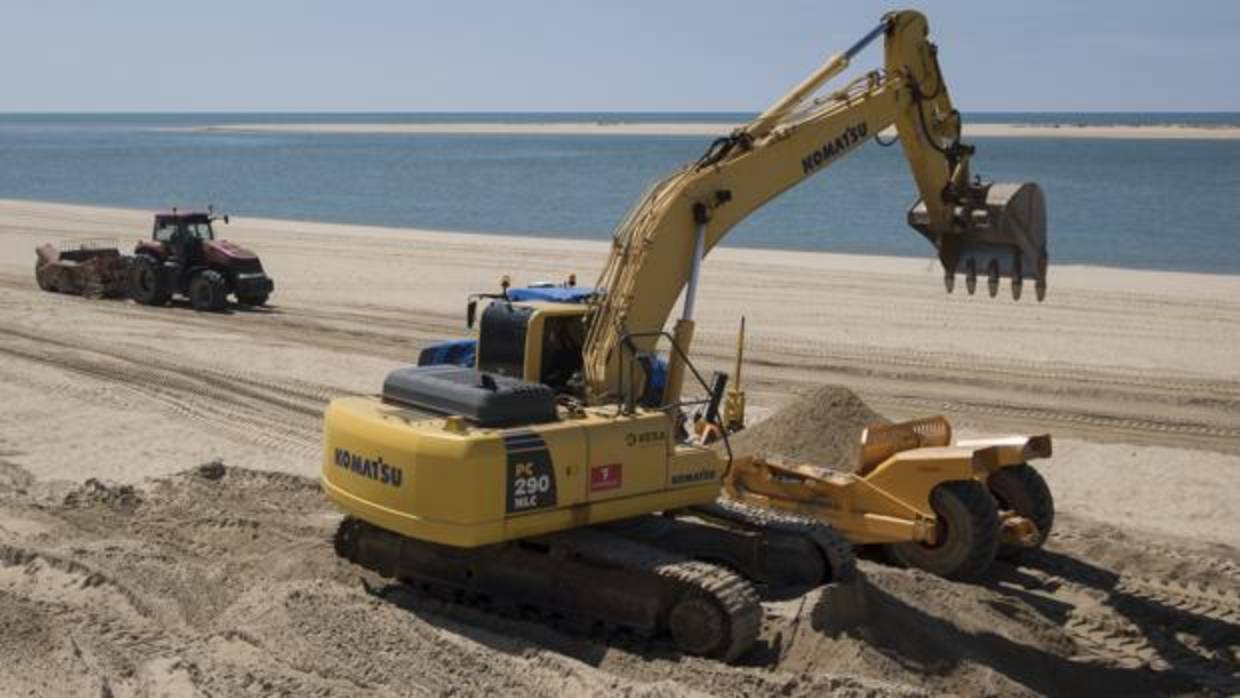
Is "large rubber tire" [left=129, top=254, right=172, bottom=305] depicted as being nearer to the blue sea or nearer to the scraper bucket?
the scraper bucket

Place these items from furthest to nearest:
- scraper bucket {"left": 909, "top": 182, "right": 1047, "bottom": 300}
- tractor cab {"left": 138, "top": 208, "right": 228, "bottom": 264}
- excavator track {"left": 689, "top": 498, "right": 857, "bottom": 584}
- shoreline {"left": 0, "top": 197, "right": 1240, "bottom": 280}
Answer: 1. shoreline {"left": 0, "top": 197, "right": 1240, "bottom": 280}
2. tractor cab {"left": 138, "top": 208, "right": 228, "bottom": 264}
3. scraper bucket {"left": 909, "top": 182, "right": 1047, "bottom": 300}
4. excavator track {"left": 689, "top": 498, "right": 857, "bottom": 584}

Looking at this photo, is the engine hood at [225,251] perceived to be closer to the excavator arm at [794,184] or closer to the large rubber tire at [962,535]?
the excavator arm at [794,184]

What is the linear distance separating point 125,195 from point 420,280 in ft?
147

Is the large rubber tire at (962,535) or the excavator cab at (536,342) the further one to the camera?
the large rubber tire at (962,535)

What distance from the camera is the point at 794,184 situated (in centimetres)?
1122

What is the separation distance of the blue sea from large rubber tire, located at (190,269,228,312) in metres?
22.6

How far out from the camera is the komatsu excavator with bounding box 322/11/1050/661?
31.2 ft

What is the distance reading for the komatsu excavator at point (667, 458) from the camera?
9523 millimetres

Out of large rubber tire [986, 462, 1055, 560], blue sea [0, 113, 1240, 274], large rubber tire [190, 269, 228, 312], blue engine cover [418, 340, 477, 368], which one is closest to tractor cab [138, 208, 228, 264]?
large rubber tire [190, 269, 228, 312]

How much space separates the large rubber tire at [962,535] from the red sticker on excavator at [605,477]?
2.78 meters

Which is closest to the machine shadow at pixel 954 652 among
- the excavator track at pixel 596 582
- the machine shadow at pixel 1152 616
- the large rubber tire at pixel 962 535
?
the machine shadow at pixel 1152 616

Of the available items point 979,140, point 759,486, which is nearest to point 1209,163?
point 979,140

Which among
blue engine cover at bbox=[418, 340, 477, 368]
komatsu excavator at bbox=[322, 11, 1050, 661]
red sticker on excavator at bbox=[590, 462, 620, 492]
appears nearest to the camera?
komatsu excavator at bbox=[322, 11, 1050, 661]

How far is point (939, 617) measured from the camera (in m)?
10.1
